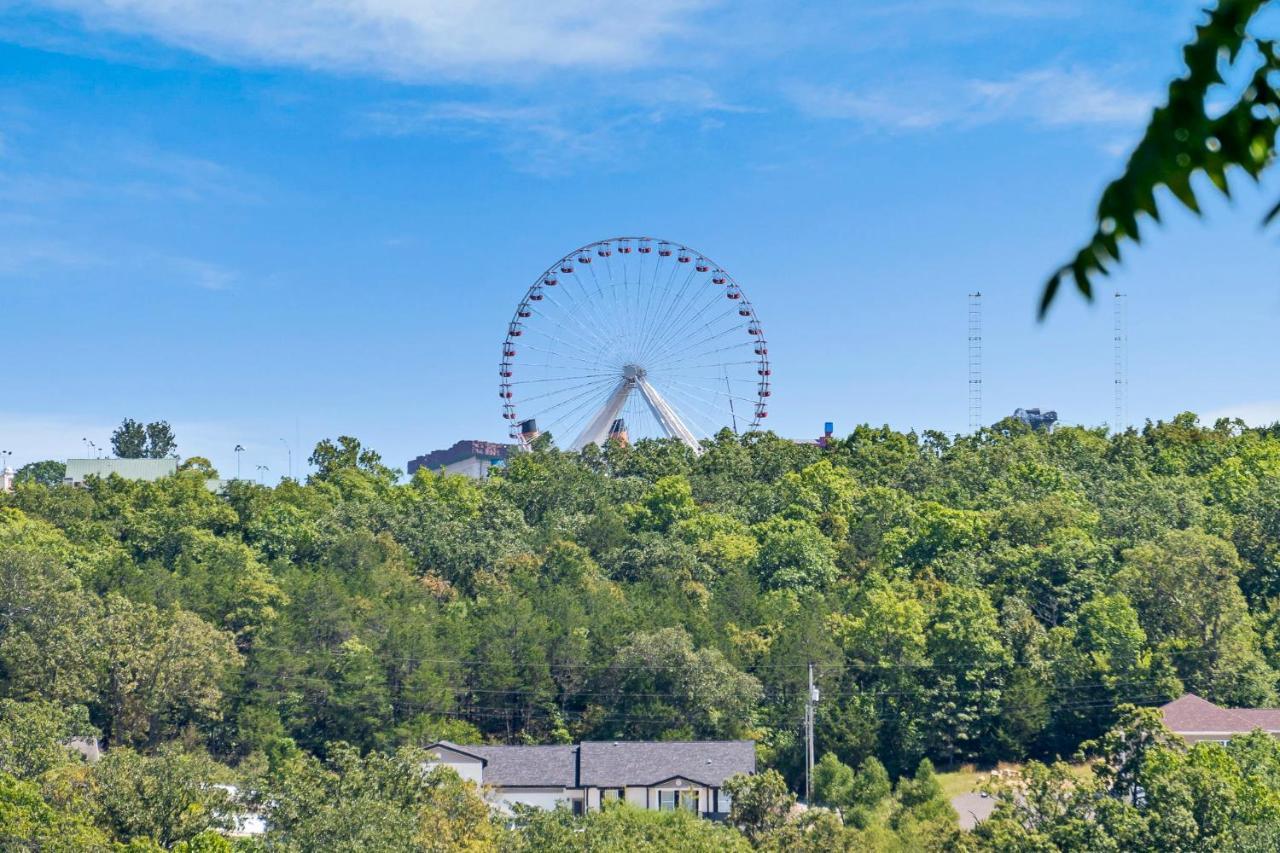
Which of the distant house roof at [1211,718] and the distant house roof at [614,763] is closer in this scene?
the distant house roof at [614,763]

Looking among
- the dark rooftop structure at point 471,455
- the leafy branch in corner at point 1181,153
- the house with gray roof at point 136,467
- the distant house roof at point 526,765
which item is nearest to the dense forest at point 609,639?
the distant house roof at point 526,765

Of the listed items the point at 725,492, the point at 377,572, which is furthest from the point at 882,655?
the point at 725,492

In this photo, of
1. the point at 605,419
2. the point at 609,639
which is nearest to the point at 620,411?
the point at 605,419

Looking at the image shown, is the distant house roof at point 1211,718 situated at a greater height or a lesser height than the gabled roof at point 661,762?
greater

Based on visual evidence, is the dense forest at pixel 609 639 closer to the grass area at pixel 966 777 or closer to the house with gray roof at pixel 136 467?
the grass area at pixel 966 777

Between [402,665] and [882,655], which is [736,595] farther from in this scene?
[402,665]

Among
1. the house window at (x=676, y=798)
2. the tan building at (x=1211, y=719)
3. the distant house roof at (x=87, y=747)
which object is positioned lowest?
the house window at (x=676, y=798)

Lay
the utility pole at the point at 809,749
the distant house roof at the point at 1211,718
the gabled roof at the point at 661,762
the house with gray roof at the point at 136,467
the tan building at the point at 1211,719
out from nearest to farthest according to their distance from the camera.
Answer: the utility pole at the point at 809,749
the gabled roof at the point at 661,762
the tan building at the point at 1211,719
the distant house roof at the point at 1211,718
the house with gray roof at the point at 136,467
